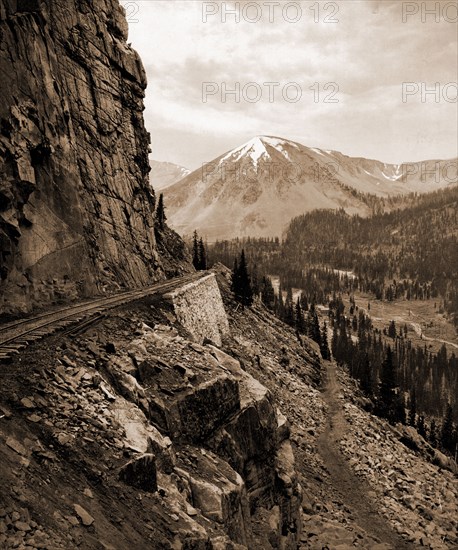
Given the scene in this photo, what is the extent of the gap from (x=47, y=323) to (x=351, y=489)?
26451 millimetres

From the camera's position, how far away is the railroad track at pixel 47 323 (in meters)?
16.9

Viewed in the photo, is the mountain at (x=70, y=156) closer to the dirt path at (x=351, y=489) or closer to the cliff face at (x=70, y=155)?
the cliff face at (x=70, y=155)

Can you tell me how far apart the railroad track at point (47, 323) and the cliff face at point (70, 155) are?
251cm

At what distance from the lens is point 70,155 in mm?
32188

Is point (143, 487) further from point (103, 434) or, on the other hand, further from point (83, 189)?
point (83, 189)

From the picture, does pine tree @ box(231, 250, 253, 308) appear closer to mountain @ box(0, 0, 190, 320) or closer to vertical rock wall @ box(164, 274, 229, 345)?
mountain @ box(0, 0, 190, 320)

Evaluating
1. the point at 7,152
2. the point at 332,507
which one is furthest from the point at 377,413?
the point at 7,152

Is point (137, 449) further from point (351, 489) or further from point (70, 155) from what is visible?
point (351, 489)

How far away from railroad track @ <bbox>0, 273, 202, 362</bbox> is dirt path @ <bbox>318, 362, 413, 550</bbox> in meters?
21.7

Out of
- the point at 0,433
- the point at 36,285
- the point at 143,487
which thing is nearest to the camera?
the point at 0,433

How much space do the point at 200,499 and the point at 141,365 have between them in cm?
577

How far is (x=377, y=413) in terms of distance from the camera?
2375 inches

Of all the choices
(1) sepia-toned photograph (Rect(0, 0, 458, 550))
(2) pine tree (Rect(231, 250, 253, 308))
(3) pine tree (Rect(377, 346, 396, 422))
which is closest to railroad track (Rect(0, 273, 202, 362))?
(1) sepia-toned photograph (Rect(0, 0, 458, 550))

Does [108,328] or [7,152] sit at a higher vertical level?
[7,152]
